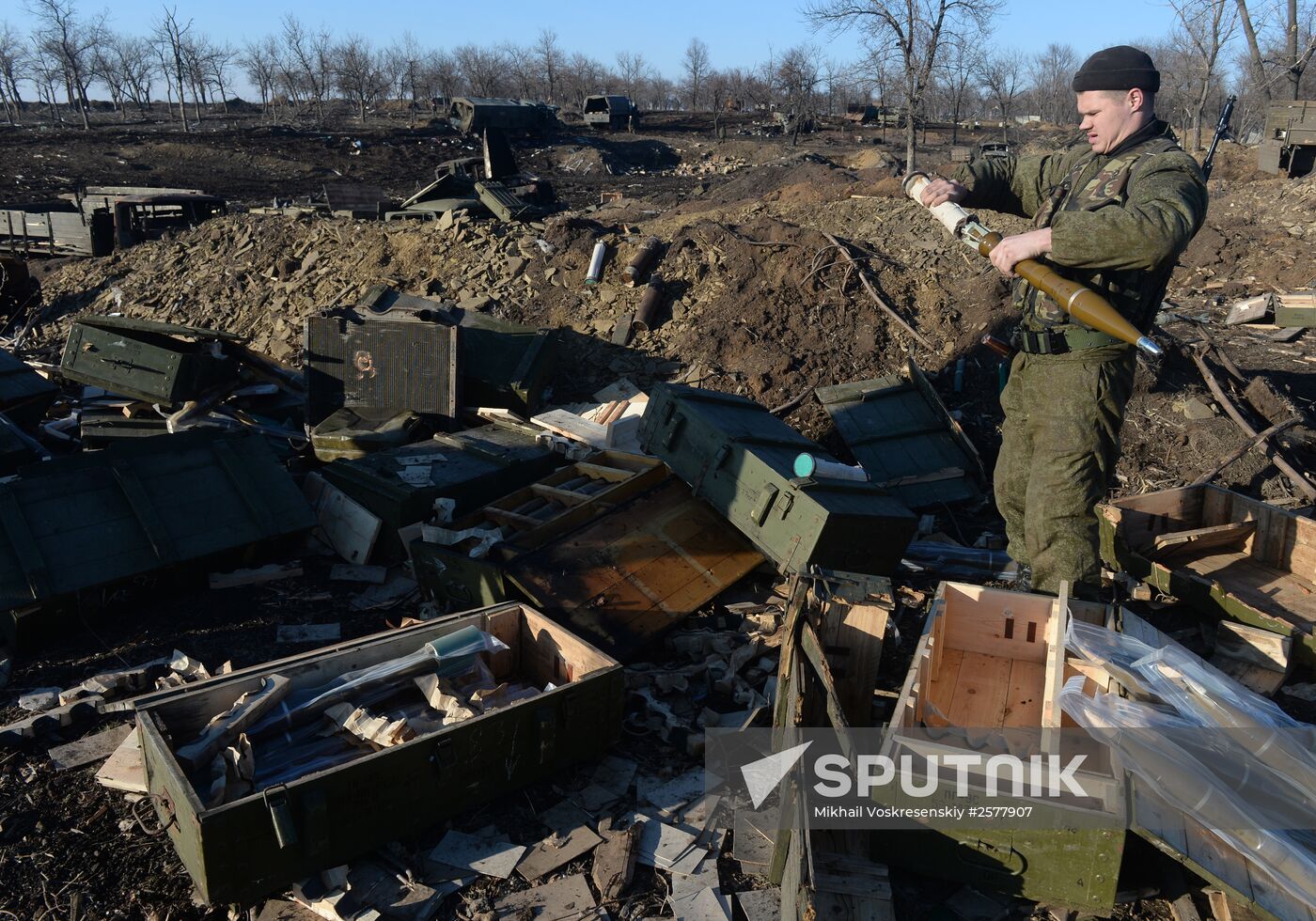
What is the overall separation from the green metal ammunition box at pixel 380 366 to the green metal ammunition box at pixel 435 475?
0.88 metres

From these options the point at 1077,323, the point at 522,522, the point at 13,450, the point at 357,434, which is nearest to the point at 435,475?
the point at 522,522

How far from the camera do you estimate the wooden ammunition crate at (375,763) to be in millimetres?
3350

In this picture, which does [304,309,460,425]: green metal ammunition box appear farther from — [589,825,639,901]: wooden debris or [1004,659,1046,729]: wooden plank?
[1004,659,1046,729]: wooden plank

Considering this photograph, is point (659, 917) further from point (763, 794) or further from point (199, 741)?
Answer: point (199, 741)

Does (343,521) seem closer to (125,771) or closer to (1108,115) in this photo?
(125,771)

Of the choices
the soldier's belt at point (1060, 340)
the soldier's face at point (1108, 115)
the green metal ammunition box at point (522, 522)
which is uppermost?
the soldier's face at point (1108, 115)

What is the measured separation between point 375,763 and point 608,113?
39383mm

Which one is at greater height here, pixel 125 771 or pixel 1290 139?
pixel 1290 139

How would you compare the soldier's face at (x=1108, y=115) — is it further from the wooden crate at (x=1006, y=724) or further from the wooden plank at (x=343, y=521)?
the wooden plank at (x=343, y=521)

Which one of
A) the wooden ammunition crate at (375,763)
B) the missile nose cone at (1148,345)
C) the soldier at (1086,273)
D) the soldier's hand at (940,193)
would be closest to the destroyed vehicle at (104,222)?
the wooden ammunition crate at (375,763)

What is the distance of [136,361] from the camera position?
791 cm

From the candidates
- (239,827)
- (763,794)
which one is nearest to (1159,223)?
(763,794)

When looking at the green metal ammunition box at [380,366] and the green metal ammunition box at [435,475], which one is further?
the green metal ammunition box at [380,366]

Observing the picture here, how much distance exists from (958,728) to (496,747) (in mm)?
1866
